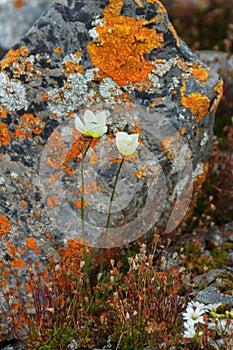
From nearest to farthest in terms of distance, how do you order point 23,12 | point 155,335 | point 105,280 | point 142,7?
1. point 155,335
2. point 105,280
3. point 142,7
4. point 23,12

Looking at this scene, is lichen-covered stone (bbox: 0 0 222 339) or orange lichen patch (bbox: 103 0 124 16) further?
orange lichen patch (bbox: 103 0 124 16)

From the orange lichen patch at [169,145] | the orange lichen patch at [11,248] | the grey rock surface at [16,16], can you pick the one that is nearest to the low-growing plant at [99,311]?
the orange lichen patch at [11,248]

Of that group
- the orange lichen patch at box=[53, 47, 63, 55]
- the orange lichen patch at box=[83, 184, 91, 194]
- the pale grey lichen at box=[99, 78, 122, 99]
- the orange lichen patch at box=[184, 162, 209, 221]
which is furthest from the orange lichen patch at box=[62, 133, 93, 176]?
the orange lichen patch at box=[184, 162, 209, 221]

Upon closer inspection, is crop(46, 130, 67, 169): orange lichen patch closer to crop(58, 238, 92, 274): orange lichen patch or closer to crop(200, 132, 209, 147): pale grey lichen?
crop(58, 238, 92, 274): orange lichen patch

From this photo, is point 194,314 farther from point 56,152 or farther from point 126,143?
point 56,152

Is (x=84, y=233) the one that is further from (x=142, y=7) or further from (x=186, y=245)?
(x=142, y=7)

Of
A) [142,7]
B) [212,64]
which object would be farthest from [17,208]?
[212,64]
